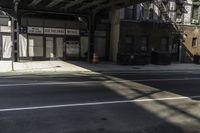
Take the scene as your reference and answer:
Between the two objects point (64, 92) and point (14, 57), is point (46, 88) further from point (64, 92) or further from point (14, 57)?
point (14, 57)

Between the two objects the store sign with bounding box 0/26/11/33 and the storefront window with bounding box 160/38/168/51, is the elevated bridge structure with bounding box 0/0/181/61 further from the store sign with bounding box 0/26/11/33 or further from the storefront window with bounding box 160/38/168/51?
the storefront window with bounding box 160/38/168/51

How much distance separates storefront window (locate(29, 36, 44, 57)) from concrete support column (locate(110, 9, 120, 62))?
6.68 m

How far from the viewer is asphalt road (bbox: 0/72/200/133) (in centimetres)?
662

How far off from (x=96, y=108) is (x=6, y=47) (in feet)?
56.6

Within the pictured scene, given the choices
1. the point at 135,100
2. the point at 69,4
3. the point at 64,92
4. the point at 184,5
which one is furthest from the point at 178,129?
the point at 184,5

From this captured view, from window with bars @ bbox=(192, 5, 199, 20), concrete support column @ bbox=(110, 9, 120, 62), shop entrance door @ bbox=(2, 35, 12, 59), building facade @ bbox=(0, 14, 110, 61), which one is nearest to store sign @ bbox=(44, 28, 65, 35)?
building facade @ bbox=(0, 14, 110, 61)

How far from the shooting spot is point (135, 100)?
973 cm

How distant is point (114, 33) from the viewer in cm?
2628

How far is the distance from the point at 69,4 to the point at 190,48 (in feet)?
47.7

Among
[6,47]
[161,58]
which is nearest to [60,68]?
[6,47]

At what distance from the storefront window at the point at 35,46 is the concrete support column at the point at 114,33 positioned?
6684mm

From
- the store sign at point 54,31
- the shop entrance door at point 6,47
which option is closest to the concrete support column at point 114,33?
the store sign at point 54,31

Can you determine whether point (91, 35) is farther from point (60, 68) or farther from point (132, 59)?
point (60, 68)

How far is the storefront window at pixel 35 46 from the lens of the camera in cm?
2395
